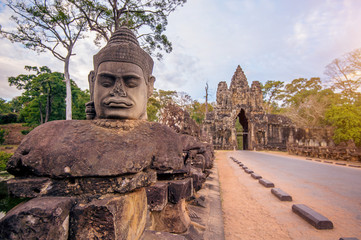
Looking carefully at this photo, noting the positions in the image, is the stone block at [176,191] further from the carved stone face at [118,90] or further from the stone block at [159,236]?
the carved stone face at [118,90]

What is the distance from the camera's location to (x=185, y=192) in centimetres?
194

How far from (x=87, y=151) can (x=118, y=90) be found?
585 mm

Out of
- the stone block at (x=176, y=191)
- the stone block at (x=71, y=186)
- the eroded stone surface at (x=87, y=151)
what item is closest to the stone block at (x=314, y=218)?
the stone block at (x=176, y=191)

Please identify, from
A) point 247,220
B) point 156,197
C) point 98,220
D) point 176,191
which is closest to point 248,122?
point 247,220

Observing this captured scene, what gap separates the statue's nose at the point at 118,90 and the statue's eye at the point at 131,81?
0.05 m

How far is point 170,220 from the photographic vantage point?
1.86 metres

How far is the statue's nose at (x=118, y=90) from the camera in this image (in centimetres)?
154

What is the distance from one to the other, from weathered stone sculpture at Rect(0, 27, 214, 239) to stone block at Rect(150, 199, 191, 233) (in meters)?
0.23

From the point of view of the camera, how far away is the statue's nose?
1.54m

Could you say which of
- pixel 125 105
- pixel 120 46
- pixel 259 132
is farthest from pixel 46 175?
pixel 259 132

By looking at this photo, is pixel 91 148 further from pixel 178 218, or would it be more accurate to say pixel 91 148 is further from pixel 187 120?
pixel 187 120

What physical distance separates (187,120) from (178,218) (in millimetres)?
1809

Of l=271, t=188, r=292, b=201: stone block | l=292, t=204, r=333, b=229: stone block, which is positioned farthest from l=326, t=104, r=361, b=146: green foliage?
l=292, t=204, r=333, b=229: stone block

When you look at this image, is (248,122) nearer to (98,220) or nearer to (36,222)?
(98,220)
